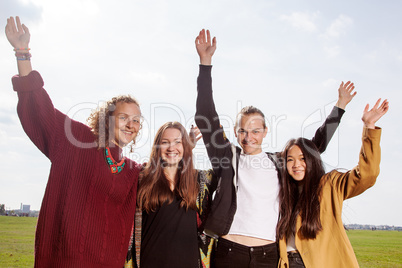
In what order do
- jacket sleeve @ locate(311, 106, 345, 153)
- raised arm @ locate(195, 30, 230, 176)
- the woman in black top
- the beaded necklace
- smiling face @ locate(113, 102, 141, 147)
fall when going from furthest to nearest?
jacket sleeve @ locate(311, 106, 345, 153), raised arm @ locate(195, 30, 230, 176), smiling face @ locate(113, 102, 141, 147), the woman in black top, the beaded necklace

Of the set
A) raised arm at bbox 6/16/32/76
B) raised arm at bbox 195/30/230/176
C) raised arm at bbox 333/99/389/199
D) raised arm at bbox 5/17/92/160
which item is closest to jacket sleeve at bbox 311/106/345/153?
raised arm at bbox 333/99/389/199

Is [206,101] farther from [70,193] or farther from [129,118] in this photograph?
[70,193]

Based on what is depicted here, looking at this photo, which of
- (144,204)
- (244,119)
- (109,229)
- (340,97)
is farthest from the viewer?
(340,97)

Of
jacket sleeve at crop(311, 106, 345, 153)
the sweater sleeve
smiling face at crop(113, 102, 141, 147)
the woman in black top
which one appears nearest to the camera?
the sweater sleeve

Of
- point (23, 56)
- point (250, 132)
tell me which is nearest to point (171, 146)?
point (250, 132)

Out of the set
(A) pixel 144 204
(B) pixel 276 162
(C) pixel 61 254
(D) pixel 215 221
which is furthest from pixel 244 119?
(C) pixel 61 254

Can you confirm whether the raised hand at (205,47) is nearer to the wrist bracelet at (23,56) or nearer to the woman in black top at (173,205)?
the woman in black top at (173,205)

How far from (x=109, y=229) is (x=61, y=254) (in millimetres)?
512

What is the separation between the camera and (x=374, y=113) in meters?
3.60

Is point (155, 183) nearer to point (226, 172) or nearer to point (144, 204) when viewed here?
point (144, 204)

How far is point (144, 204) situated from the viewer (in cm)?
393

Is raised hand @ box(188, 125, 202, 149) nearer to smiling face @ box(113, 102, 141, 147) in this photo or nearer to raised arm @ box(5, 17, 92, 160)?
smiling face @ box(113, 102, 141, 147)

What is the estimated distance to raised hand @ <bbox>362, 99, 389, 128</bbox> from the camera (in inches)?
141

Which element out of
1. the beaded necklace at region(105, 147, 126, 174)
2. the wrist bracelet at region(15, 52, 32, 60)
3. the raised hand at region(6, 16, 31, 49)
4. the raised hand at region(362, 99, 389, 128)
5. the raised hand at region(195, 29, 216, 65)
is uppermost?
the raised hand at region(195, 29, 216, 65)
